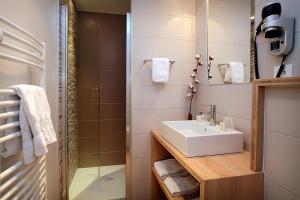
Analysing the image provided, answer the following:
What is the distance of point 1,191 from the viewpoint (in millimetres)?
774

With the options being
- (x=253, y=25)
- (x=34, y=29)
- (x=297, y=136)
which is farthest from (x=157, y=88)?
(x=297, y=136)

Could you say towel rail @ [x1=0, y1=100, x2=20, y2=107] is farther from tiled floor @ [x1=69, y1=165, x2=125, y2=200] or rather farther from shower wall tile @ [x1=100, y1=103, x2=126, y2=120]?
shower wall tile @ [x1=100, y1=103, x2=126, y2=120]

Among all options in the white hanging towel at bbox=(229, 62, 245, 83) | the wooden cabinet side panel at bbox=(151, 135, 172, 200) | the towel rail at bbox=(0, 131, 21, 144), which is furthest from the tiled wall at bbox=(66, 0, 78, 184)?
the white hanging towel at bbox=(229, 62, 245, 83)

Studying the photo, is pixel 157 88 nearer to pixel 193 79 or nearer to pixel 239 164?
pixel 193 79

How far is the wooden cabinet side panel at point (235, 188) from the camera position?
884mm

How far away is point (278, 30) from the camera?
97cm

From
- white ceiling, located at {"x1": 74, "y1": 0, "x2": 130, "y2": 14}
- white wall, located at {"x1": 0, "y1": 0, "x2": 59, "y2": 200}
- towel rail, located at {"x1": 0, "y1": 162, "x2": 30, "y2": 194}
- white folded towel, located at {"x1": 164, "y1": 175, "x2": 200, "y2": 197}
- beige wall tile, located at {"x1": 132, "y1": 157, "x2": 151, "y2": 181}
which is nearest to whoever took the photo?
towel rail, located at {"x1": 0, "y1": 162, "x2": 30, "y2": 194}

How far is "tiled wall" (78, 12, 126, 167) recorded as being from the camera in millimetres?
2793

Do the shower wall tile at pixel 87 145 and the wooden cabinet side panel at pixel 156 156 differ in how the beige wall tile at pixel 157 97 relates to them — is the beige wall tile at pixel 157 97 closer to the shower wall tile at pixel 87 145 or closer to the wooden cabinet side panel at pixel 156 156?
the wooden cabinet side panel at pixel 156 156

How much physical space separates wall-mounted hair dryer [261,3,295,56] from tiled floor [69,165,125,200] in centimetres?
211

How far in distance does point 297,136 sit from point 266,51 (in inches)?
21.2

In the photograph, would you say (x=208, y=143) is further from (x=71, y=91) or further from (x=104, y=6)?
(x=104, y=6)

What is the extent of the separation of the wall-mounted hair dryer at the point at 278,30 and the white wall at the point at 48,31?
132 centimetres

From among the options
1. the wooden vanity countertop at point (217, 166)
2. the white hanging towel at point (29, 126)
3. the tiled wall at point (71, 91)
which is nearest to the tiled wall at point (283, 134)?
the wooden vanity countertop at point (217, 166)
